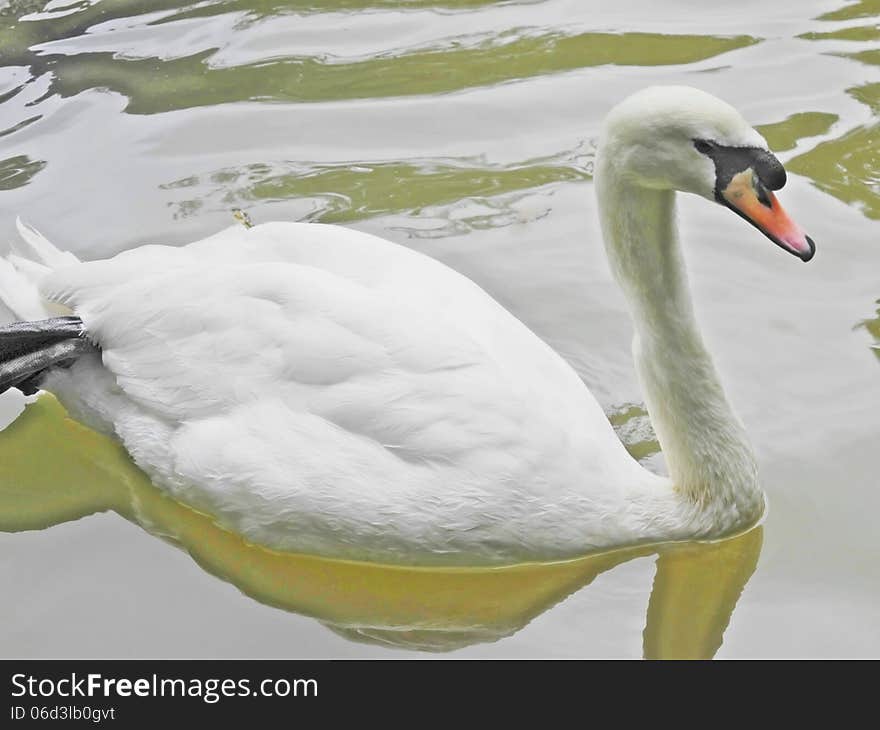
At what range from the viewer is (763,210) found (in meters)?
4.26

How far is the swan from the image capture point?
4.41 m

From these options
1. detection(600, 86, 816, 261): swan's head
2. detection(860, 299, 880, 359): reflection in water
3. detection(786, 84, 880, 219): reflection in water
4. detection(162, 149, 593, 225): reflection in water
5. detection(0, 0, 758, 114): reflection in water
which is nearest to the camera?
detection(600, 86, 816, 261): swan's head

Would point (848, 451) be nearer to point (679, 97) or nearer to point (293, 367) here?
point (679, 97)

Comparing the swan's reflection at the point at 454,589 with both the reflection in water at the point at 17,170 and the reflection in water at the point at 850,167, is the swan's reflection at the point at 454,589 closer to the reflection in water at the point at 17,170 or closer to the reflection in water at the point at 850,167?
the reflection in water at the point at 850,167

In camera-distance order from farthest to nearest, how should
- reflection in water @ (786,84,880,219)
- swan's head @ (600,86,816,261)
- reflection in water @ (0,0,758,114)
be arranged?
reflection in water @ (0,0,758,114)
reflection in water @ (786,84,880,219)
swan's head @ (600,86,816,261)

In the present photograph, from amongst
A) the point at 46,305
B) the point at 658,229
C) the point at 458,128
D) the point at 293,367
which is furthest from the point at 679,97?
the point at 458,128

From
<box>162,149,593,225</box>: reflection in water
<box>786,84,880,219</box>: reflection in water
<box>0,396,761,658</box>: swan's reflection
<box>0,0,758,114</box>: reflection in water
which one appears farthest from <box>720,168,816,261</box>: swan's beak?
<box>0,0,758,114</box>: reflection in water

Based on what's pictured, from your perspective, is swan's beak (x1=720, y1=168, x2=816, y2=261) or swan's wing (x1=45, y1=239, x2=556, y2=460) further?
swan's wing (x1=45, y1=239, x2=556, y2=460)

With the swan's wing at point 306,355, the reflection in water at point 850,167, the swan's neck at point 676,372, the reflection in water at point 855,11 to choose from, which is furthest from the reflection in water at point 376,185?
the swan's neck at point 676,372

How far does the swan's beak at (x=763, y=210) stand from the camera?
13.9ft

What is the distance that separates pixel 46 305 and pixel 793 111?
12.3 feet

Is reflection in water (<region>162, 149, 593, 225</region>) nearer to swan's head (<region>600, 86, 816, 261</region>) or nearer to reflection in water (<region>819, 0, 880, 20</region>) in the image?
reflection in water (<region>819, 0, 880, 20</region>)

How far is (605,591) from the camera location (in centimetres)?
471

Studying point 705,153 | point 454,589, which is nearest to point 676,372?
point 705,153
